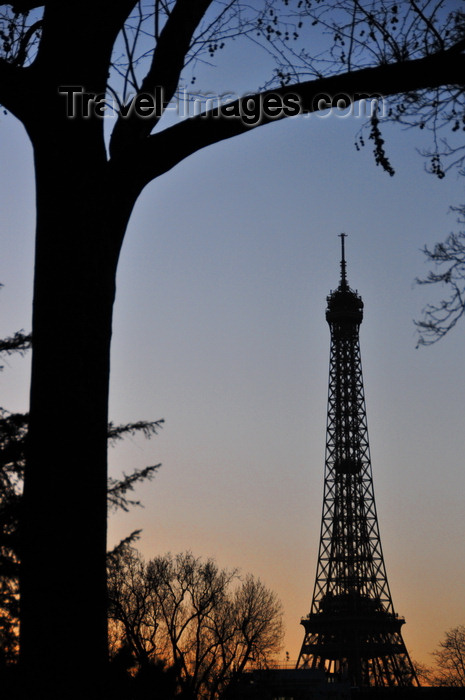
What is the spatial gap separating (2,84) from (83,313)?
148 centimetres

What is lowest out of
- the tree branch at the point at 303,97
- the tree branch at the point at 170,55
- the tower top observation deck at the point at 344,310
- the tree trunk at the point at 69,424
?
the tree trunk at the point at 69,424

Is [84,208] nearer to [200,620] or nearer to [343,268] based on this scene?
[200,620]

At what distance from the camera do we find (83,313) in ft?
16.9

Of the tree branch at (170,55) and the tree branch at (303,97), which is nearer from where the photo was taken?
the tree branch at (303,97)

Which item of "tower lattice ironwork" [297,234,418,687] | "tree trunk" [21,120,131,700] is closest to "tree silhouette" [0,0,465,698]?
"tree trunk" [21,120,131,700]

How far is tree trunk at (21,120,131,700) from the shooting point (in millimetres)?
4695

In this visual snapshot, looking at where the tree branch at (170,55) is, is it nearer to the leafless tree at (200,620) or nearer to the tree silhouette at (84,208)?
the tree silhouette at (84,208)

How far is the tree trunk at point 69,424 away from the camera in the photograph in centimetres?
470

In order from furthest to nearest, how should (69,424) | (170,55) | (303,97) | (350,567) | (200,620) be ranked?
(350,567), (200,620), (170,55), (303,97), (69,424)

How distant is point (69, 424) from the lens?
4953mm

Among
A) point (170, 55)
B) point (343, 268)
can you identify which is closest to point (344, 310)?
point (343, 268)

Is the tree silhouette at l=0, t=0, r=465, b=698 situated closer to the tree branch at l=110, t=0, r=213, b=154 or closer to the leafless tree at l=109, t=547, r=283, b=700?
the tree branch at l=110, t=0, r=213, b=154

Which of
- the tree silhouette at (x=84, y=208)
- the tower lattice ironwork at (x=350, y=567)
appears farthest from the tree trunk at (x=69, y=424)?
the tower lattice ironwork at (x=350, y=567)

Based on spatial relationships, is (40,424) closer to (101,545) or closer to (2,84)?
(101,545)
